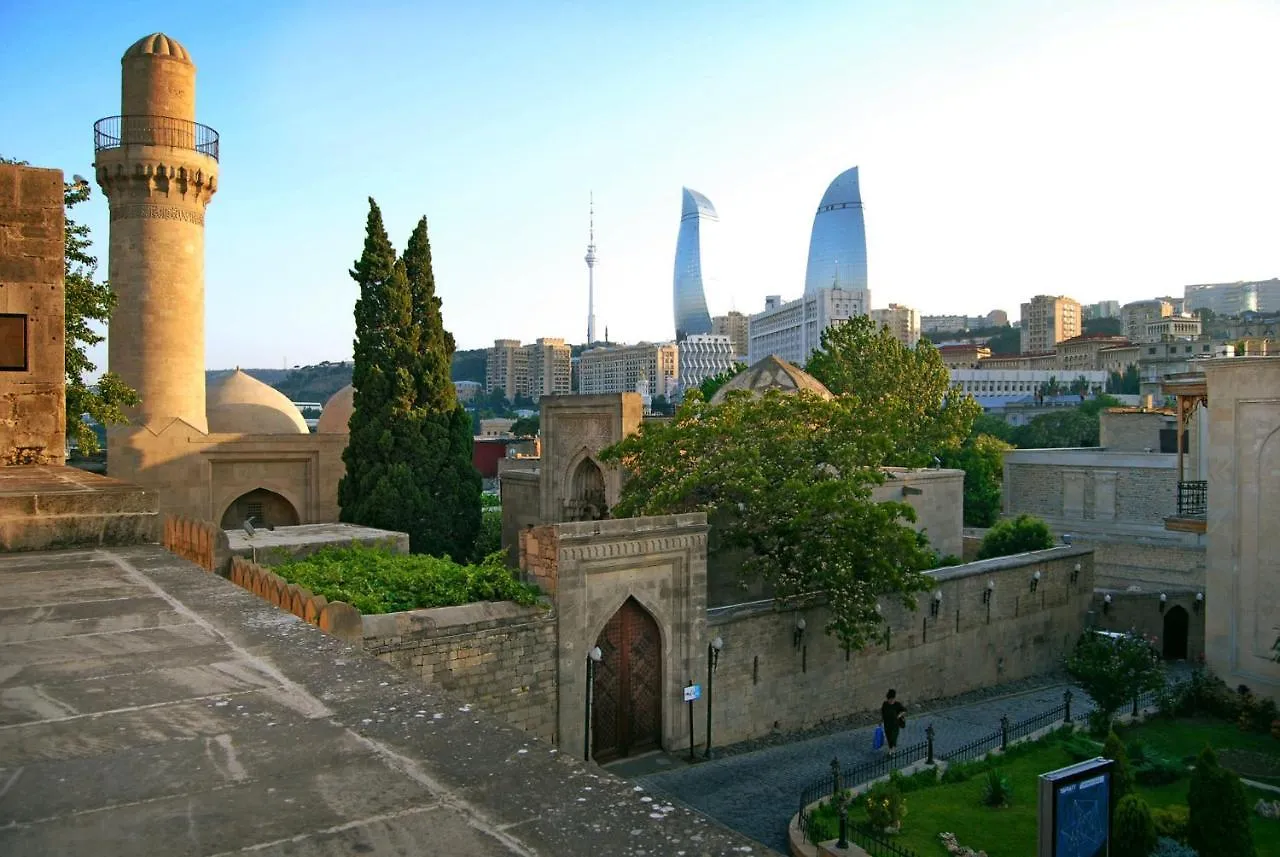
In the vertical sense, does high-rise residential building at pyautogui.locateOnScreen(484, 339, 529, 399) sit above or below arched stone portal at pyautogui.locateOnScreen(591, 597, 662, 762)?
above

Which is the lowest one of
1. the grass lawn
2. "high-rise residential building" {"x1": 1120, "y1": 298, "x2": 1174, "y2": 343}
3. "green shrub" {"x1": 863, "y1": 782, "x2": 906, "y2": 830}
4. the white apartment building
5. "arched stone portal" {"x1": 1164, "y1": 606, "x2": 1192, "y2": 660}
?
"arched stone portal" {"x1": 1164, "y1": 606, "x2": 1192, "y2": 660}

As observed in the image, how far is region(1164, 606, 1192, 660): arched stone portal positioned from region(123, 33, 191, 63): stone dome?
1162 inches

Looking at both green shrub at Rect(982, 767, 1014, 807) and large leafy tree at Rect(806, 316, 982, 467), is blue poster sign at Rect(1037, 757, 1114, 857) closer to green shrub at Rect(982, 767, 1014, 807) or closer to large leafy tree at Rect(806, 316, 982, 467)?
green shrub at Rect(982, 767, 1014, 807)

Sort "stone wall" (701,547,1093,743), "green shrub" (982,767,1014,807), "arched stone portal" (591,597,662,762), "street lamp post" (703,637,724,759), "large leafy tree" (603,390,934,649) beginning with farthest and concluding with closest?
"large leafy tree" (603,390,934,649)
"stone wall" (701,547,1093,743)
"street lamp post" (703,637,724,759)
"arched stone portal" (591,597,662,762)
"green shrub" (982,767,1014,807)

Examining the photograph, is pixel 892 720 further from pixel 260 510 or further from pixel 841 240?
pixel 841 240

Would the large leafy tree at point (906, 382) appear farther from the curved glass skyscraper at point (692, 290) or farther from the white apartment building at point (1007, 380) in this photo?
the curved glass skyscraper at point (692, 290)

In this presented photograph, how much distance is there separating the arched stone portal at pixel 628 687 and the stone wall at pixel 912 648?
3.32 feet

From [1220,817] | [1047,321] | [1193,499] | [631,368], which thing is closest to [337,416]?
[1193,499]

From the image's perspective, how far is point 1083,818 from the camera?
7.80 m

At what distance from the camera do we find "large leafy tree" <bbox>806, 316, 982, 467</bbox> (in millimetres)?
39812

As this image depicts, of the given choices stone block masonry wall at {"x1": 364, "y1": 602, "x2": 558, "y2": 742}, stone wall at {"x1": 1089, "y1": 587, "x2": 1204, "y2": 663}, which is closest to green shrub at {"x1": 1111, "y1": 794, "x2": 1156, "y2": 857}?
stone block masonry wall at {"x1": 364, "y1": 602, "x2": 558, "y2": 742}

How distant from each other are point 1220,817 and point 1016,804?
2.87 meters

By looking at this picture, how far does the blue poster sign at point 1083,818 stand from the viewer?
7.61 meters

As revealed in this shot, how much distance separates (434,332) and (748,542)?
36.2ft
